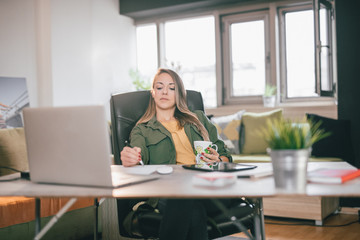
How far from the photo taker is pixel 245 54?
16.5 ft

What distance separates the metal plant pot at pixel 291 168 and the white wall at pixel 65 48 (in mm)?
3546

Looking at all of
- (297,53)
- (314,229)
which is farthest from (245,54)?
(314,229)

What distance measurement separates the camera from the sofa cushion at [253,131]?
4047mm

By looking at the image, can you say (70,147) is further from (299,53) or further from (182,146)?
(299,53)

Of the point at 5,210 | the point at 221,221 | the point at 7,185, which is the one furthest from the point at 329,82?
the point at 7,185

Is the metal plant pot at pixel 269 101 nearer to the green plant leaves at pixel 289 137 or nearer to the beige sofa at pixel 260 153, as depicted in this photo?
the beige sofa at pixel 260 153

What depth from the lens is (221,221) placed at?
1.66m

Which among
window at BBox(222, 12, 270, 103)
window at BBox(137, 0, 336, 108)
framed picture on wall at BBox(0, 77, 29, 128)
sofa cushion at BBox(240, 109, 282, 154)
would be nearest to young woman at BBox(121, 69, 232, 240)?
sofa cushion at BBox(240, 109, 282, 154)

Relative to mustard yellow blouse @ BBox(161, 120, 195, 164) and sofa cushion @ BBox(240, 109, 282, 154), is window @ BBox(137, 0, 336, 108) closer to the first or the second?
sofa cushion @ BBox(240, 109, 282, 154)

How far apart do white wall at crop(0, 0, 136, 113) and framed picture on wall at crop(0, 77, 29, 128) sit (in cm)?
13

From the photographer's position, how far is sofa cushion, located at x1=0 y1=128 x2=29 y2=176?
298cm

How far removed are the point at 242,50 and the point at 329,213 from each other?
7.84ft

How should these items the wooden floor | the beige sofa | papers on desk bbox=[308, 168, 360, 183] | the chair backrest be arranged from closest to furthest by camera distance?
papers on desk bbox=[308, 168, 360, 183] < the chair backrest < the wooden floor < the beige sofa

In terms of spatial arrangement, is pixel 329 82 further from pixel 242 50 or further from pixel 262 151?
pixel 242 50
